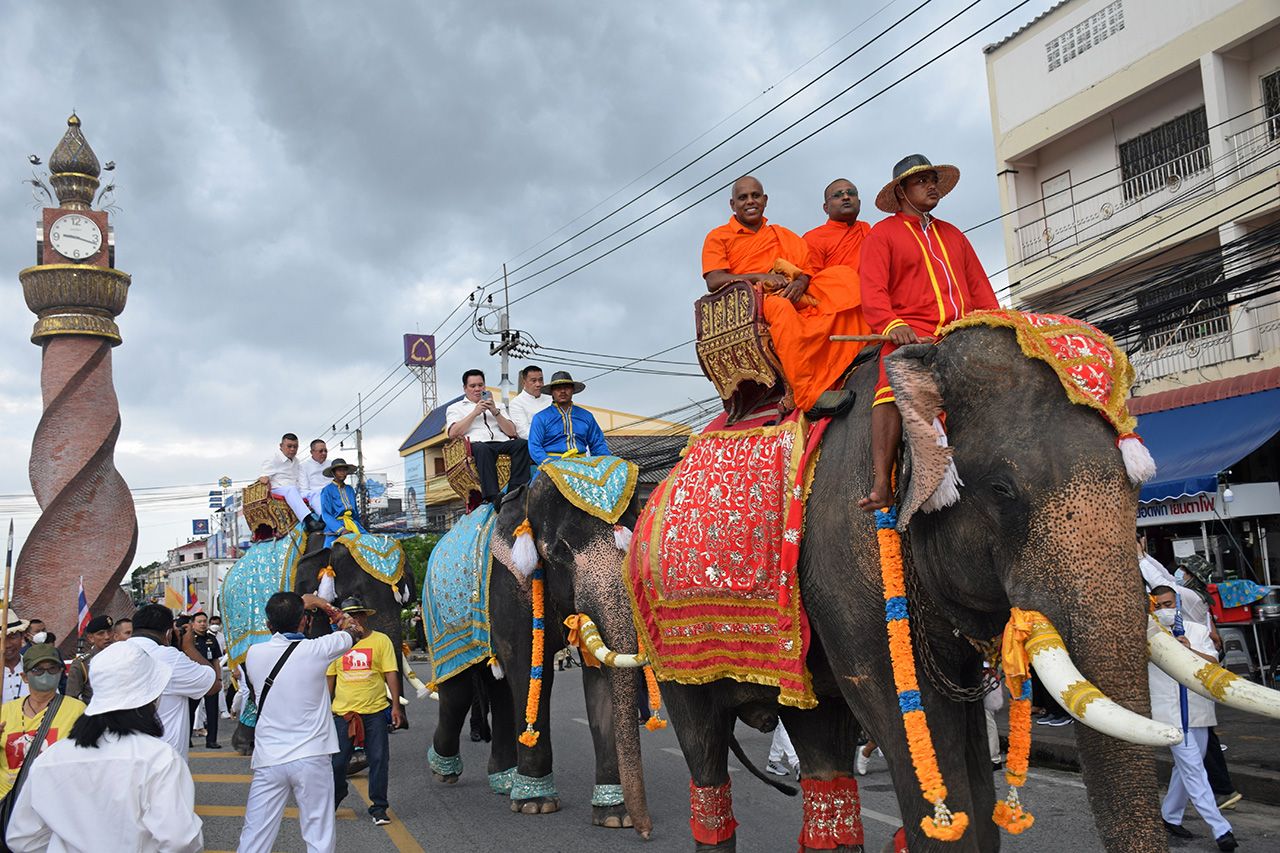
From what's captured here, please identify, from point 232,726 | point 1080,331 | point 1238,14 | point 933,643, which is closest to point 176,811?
point 933,643

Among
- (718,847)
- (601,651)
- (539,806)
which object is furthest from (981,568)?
(539,806)

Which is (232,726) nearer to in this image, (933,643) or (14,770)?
(14,770)

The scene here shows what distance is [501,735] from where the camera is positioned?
916 cm

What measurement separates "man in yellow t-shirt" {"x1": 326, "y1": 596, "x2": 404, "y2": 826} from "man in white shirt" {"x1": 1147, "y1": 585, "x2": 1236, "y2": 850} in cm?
548

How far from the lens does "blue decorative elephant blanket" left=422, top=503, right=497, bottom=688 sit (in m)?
8.76

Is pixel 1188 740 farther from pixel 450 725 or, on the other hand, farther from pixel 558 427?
pixel 450 725

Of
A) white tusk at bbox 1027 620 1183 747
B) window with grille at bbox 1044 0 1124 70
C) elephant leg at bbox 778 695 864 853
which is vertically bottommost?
elephant leg at bbox 778 695 864 853

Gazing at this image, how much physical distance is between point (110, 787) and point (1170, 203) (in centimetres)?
1483

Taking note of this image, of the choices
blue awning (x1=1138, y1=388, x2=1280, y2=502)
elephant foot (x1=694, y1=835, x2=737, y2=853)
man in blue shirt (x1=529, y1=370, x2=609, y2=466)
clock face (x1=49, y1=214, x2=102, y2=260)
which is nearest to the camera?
elephant foot (x1=694, y1=835, x2=737, y2=853)

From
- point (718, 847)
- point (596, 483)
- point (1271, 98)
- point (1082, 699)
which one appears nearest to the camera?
point (1082, 699)

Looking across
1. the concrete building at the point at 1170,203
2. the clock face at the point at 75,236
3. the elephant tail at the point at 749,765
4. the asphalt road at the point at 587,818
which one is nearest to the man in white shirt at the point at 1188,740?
the asphalt road at the point at 587,818

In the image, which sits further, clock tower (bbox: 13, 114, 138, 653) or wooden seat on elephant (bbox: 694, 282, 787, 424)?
clock tower (bbox: 13, 114, 138, 653)

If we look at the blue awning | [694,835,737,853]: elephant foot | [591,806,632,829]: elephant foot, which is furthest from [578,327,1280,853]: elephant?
the blue awning

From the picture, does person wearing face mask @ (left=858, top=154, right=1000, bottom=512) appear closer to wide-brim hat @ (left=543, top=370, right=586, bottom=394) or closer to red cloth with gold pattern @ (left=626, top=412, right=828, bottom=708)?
red cloth with gold pattern @ (left=626, top=412, right=828, bottom=708)
